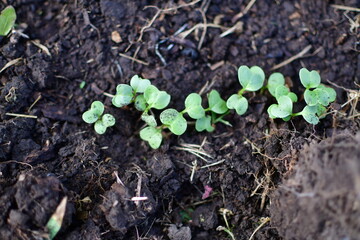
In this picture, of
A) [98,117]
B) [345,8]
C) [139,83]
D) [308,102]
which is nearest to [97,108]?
[98,117]

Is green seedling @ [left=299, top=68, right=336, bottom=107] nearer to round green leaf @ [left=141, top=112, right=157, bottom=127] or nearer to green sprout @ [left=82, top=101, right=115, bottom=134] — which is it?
round green leaf @ [left=141, top=112, right=157, bottom=127]

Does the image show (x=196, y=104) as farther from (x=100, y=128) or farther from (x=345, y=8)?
(x=345, y=8)

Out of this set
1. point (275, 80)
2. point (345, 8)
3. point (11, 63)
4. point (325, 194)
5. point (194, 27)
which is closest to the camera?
point (325, 194)

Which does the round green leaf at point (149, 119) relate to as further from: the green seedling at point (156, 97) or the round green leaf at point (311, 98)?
the round green leaf at point (311, 98)

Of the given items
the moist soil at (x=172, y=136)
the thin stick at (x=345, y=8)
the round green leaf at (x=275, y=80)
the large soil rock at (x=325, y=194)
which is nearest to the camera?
the large soil rock at (x=325, y=194)

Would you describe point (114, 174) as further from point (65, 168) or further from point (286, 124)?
point (286, 124)

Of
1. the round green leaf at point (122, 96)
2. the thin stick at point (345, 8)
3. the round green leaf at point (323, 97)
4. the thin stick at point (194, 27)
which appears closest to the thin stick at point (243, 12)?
the thin stick at point (194, 27)

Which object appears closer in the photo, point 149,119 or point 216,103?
point 149,119
